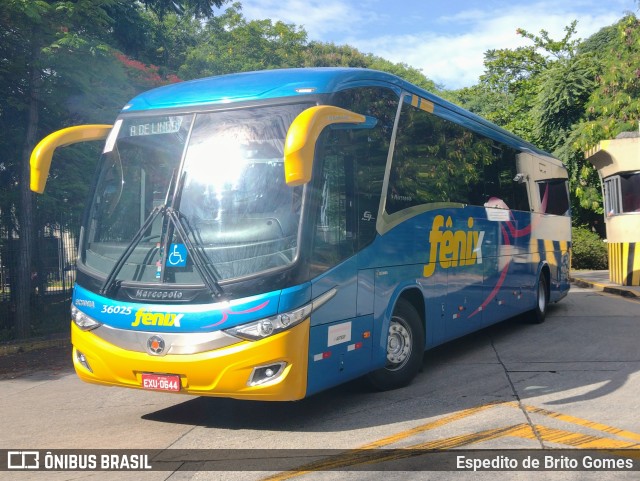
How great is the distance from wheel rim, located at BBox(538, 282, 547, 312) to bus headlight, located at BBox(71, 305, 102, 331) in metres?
9.26

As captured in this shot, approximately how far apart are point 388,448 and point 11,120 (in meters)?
11.4

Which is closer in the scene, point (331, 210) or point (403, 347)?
point (331, 210)

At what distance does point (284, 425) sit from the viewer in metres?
6.65

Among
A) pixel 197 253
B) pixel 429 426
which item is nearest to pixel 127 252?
pixel 197 253

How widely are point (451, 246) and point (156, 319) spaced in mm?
4479

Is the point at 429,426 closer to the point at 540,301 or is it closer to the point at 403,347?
the point at 403,347

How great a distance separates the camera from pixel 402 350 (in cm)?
803

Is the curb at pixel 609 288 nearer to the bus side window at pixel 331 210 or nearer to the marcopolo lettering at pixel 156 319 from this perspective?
the bus side window at pixel 331 210

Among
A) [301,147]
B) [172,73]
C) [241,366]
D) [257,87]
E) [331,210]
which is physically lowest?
[241,366]

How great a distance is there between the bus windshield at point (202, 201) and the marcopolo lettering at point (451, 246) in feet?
9.54

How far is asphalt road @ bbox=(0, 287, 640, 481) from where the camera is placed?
18.4ft

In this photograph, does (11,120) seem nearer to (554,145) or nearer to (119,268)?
(119,268)

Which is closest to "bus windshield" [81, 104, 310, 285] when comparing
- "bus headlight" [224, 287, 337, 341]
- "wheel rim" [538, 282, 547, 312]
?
"bus headlight" [224, 287, 337, 341]

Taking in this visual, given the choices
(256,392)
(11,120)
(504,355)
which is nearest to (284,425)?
(256,392)
